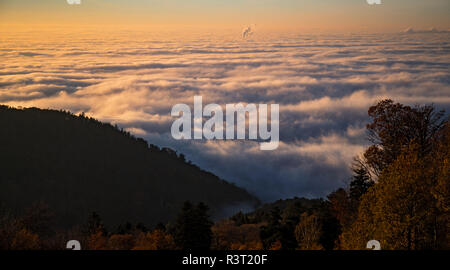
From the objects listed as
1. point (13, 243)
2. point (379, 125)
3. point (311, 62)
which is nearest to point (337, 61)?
point (311, 62)

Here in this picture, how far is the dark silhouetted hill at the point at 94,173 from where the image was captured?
324 ft

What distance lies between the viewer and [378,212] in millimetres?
17547

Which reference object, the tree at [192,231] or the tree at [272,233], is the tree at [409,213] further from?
the tree at [192,231]

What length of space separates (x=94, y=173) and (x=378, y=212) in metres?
101

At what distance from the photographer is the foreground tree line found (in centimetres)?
1728

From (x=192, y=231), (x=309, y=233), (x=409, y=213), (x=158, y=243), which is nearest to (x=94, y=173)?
(x=158, y=243)

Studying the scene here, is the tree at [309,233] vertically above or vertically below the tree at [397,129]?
below

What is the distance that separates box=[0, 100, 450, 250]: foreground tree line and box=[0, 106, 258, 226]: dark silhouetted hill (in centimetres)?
6079

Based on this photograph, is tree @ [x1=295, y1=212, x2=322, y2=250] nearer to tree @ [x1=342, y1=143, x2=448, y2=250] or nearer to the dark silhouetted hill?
tree @ [x1=342, y1=143, x2=448, y2=250]

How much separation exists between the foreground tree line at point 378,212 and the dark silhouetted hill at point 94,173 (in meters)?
60.8

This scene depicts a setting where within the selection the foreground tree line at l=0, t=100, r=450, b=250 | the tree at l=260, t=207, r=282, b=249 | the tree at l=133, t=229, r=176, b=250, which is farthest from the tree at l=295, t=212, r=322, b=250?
the tree at l=133, t=229, r=176, b=250

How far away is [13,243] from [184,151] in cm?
11581

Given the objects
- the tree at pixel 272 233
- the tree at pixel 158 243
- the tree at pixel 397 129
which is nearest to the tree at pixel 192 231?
the tree at pixel 158 243

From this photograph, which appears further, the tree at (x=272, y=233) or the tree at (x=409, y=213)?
the tree at (x=272, y=233)
